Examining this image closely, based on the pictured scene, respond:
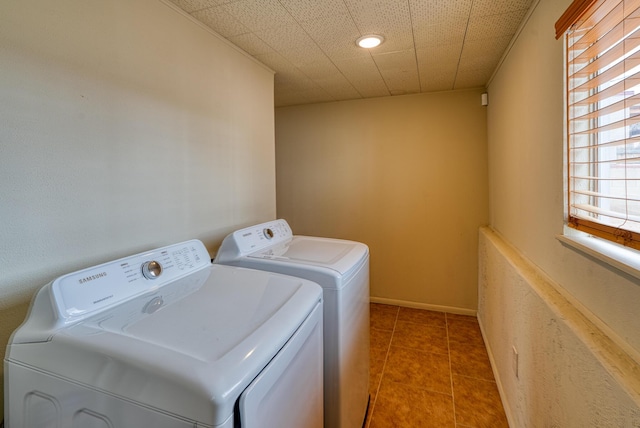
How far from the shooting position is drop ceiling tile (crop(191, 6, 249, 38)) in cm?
151

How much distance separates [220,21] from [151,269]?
51.3 inches

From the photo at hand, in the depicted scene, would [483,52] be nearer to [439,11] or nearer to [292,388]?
[439,11]

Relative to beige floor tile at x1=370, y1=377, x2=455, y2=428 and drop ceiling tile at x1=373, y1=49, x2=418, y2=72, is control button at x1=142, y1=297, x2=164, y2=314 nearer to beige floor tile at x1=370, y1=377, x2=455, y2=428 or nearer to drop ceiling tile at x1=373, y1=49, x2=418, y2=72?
beige floor tile at x1=370, y1=377, x2=455, y2=428

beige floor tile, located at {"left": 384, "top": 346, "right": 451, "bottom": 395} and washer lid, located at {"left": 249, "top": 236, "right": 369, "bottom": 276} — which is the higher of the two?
washer lid, located at {"left": 249, "top": 236, "right": 369, "bottom": 276}

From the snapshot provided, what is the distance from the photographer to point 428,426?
1.66m

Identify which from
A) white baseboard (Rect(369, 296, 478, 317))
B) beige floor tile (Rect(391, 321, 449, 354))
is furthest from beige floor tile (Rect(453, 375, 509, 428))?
white baseboard (Rect(369, 296, 478, 317))

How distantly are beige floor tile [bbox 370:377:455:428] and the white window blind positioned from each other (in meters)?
1.29

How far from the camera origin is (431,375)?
6.81 ft

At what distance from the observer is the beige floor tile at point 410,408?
66.3 inches

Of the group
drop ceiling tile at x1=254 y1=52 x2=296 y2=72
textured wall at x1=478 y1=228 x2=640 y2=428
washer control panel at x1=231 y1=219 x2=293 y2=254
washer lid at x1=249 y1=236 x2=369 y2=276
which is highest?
drop ceiling tile at x1=254 y1=52 x2=296 y2=72

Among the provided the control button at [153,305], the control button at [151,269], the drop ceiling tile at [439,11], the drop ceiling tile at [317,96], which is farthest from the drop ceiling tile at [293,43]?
the control button at [153,305]

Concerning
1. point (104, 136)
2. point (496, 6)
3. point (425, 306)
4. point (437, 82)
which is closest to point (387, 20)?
point (496, 6)

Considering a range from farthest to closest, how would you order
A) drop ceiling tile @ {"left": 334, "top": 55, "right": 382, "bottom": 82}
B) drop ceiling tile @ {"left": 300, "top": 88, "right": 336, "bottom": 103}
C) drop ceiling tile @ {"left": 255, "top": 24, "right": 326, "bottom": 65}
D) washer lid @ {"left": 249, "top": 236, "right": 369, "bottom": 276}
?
1. drop ceiling tile @ {"left": 300, "top": 88, "right": 336, "bottom": 103}
2. drop ceiling tile @ {"left": 334, "top": 55, "right": 382, "bottom": 82}
3. drop ceiling tile @ {"left": 255, "top": 24, "right": 326, "bottom": 65}
4. washer lid @ {"left": 249, "top": 236, "right": 369, "bottom": 276}

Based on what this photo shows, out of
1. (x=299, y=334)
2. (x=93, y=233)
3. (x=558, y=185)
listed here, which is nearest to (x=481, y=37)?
(x=558, y=185)
